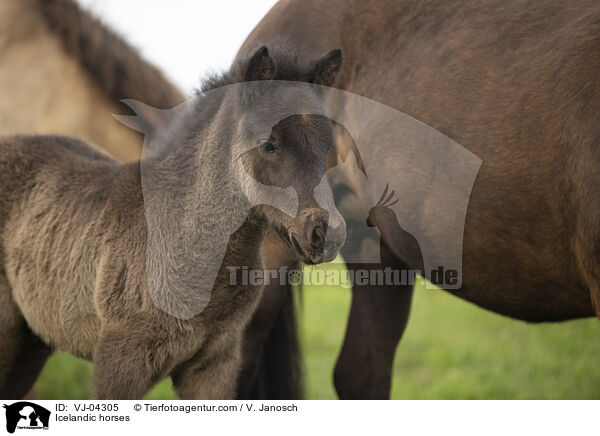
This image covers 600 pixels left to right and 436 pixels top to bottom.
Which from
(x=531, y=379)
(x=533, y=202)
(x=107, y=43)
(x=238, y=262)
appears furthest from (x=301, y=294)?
(x=107, y=43)

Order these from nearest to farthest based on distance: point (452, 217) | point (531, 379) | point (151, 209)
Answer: point (151, 209), point (452, 217), point (531, 379)

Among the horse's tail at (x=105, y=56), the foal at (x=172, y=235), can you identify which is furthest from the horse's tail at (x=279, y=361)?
the horse's tail at (x=105, y=56)

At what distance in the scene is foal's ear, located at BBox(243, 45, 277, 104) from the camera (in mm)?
2564

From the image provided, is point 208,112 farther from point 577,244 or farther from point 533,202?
point 577,244

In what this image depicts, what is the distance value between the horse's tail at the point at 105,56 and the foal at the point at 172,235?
7.62 ft

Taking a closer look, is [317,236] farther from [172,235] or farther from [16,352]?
[16,352]

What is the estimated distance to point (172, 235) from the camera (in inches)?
110

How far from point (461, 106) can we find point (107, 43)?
3438 mm

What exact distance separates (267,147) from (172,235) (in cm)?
56

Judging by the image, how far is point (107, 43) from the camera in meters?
5.50

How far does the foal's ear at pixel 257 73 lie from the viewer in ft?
8.41

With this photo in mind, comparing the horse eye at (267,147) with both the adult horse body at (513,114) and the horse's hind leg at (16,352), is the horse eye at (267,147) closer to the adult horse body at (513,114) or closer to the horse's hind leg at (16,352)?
the adult horse body at (513,114)
